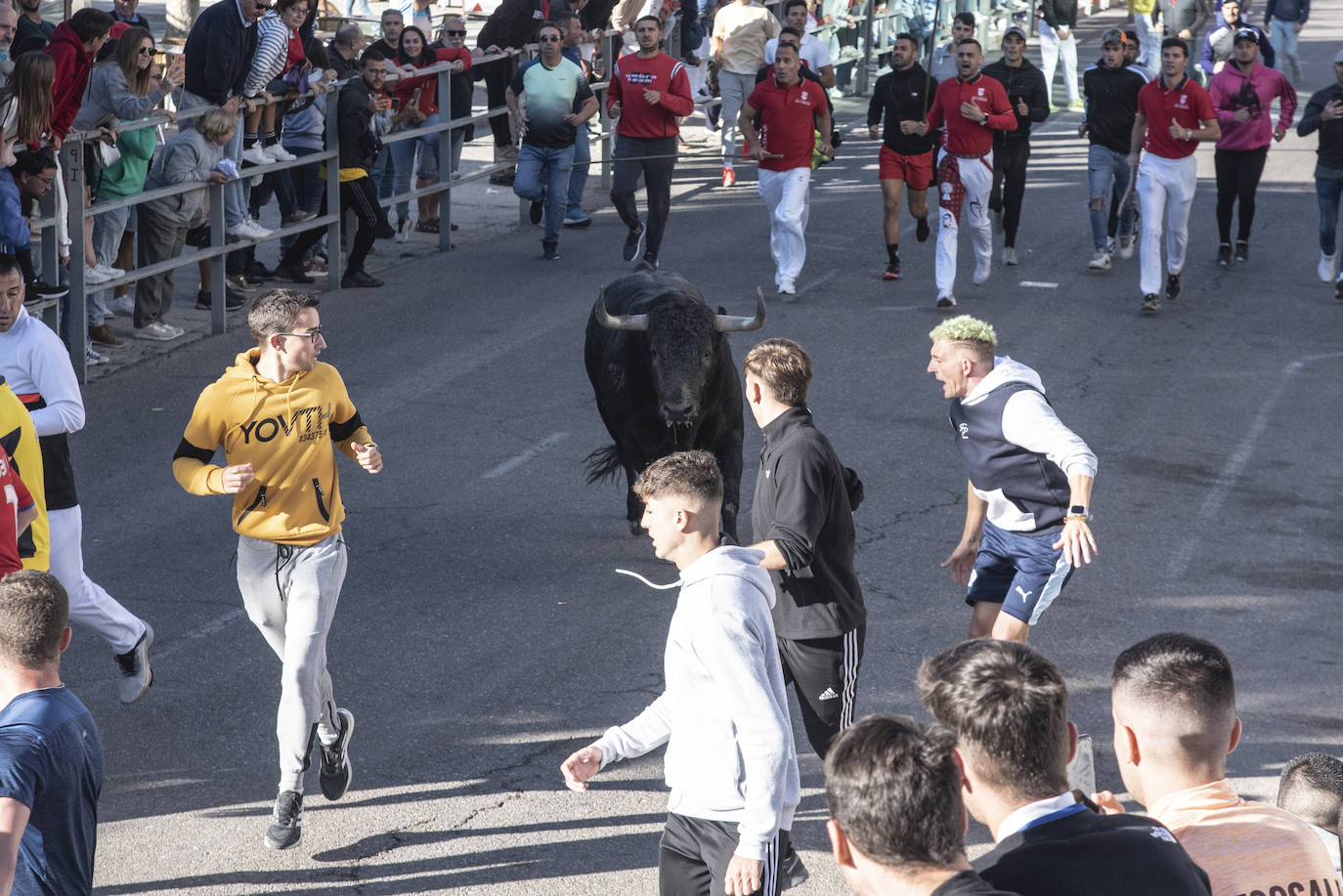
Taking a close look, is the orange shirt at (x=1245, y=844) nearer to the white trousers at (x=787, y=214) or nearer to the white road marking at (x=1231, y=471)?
the white road marking at (x=1231, y=471)

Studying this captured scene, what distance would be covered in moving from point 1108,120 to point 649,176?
14.6 ft

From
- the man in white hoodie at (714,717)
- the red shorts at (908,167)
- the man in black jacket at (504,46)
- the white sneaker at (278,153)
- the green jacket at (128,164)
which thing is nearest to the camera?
the man in white hoodie at (714,717)

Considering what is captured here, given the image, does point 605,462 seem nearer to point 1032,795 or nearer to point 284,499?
point 284,499

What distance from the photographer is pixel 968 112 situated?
46.2 ft

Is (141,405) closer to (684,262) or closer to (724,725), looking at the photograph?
(684,262)

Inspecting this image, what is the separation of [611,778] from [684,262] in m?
10.0

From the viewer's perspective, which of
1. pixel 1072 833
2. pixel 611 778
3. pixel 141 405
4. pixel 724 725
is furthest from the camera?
pixel 141 405

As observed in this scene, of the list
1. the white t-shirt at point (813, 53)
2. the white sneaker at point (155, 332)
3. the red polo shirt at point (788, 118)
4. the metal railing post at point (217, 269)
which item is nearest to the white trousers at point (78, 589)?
the white sneaker at point (155, 332)

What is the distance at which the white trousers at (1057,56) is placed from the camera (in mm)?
25766

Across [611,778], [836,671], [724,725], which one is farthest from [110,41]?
[724,725]

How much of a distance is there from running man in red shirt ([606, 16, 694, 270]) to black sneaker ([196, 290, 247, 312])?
394cm

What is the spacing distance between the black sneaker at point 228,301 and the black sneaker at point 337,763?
26.4 ft

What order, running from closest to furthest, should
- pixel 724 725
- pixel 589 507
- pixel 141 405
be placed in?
pixel 724 725 < pixel 589 507 < pixel 141 405

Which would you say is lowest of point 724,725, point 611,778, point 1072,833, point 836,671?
point 611,778
